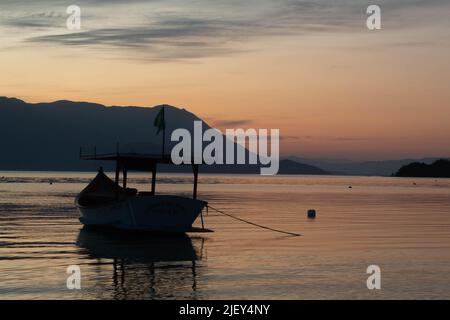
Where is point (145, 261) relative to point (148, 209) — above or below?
below

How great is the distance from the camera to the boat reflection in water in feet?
80.3

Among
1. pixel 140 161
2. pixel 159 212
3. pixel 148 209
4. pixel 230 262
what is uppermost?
pixel 140 161

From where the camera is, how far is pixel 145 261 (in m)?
32.1

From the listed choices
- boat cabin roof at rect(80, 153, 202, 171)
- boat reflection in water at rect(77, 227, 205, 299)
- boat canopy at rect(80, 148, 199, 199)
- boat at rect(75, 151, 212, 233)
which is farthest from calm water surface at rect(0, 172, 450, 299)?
boat cabin roof at rect(80, 153, 202, 171)

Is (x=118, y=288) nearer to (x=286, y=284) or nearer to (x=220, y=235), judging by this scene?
(x=286, y=284)

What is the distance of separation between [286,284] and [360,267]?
5.85 meters

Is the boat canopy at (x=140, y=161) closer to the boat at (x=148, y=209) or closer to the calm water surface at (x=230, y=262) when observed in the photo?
the boat at (x=148, y=209)

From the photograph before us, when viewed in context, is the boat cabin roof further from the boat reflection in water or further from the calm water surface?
the calm water surface

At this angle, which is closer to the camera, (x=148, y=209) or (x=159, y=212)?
(x=148, y=209)

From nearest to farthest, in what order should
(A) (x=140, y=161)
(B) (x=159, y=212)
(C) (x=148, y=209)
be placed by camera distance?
(C) (x=148, y=209)
(B) (x=159, y=212)
(A) (x=140, y=161)

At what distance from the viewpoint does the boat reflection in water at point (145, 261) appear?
24.5 m

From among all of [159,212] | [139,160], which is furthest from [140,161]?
[159,212]

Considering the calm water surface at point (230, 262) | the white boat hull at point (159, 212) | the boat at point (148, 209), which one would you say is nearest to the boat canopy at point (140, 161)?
the boat at point (148, 209)

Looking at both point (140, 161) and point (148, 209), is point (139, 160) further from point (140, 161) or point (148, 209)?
point (148, 209)
